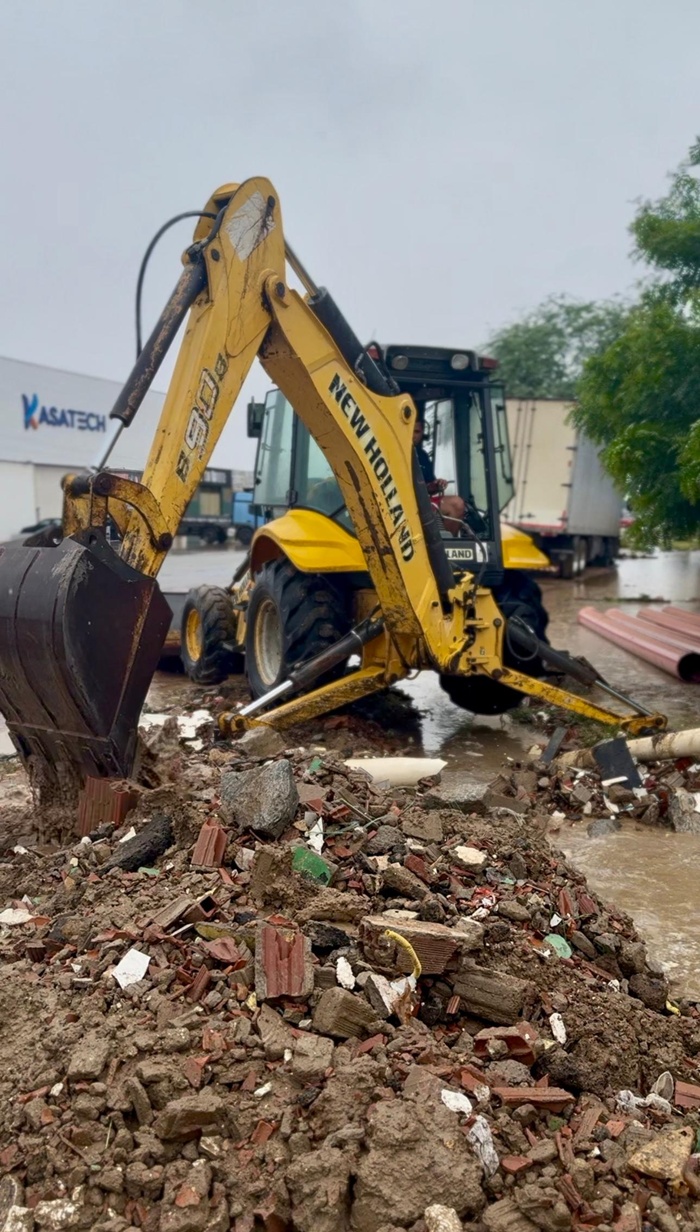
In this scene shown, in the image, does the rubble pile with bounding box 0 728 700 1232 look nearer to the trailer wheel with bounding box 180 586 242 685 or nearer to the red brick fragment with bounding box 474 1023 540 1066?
the red brick fragment with bounding box 474 1023 540 1066

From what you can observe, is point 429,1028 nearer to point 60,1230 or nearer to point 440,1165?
point 440,1165

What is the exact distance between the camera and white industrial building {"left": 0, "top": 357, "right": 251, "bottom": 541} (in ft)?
138

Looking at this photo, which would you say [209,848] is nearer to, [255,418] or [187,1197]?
[187,1197]

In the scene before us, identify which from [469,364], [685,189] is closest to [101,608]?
[469,364]

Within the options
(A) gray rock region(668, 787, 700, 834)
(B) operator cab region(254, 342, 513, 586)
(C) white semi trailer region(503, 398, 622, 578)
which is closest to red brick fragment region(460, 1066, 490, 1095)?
(A) gray rock region(668, 787, 700, 834)

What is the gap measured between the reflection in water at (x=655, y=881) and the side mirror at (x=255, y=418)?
473 cm

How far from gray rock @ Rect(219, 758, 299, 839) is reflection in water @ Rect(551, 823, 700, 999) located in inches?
65.5

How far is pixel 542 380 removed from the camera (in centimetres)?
3831

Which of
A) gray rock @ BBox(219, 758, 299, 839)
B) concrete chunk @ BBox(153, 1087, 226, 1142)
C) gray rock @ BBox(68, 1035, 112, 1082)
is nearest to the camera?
concrete chunk @ BBox(153, 1087, 226, 1142)

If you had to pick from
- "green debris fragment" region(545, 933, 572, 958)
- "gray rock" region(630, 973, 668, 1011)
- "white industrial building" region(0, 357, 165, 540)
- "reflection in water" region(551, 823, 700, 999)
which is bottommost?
"reflection in water" region(551, 823, 700, 999)

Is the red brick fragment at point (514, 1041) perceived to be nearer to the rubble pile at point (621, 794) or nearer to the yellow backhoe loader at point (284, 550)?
the yellow backhoe loader at point (284, 550)

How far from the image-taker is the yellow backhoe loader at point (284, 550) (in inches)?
176

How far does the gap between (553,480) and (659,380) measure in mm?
13340

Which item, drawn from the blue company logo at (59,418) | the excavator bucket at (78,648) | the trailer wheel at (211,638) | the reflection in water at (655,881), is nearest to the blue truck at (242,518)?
the blue company logo at (59,418)
